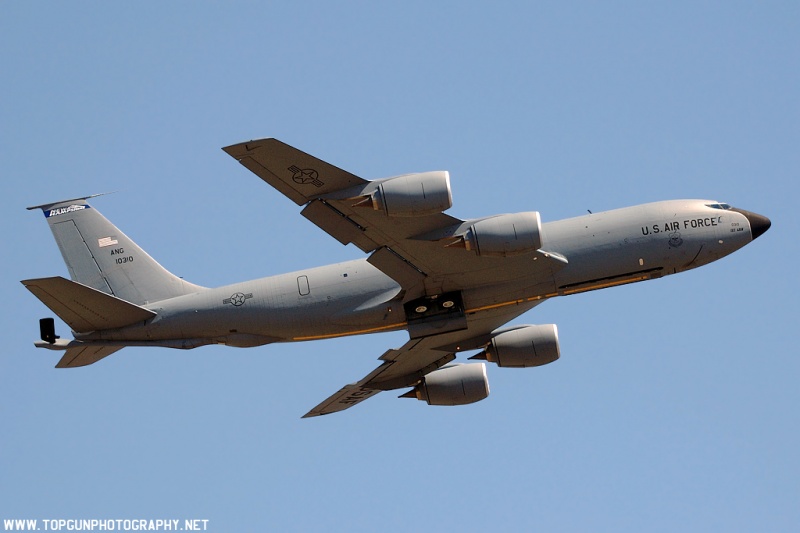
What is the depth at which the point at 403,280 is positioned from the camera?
4444cm

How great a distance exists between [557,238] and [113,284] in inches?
713

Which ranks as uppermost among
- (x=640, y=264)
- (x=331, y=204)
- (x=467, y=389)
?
(x=331, y=204)

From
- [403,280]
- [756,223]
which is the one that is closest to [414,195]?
[403,280]

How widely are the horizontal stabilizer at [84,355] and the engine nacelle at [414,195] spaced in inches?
543

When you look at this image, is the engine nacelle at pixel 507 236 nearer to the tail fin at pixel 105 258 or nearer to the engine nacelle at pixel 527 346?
the engine nacelle at pixel 527 346

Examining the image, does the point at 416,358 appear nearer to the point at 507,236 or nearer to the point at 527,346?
the point at 527,346

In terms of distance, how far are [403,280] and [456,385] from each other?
865 centimetres

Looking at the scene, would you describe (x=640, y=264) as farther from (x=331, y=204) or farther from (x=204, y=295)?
(x=204, y=295)

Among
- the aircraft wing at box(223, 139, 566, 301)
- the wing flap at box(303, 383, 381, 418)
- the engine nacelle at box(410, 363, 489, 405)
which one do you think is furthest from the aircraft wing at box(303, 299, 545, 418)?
the aircraft wing at box(223, 139, 566, 301)

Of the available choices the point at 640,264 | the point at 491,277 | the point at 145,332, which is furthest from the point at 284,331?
the point at 640,264

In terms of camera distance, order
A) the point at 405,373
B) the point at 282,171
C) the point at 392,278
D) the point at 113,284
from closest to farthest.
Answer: the point at 282,171 < the point at 392,278 < the point at 113,284 < the point at 405,373

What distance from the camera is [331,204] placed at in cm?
4081

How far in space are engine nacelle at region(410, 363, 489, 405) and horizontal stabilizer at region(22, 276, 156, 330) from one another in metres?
12.7

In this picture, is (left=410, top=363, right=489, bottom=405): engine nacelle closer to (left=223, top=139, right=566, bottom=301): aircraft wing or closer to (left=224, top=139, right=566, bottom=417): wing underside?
(left=224, top=139, right=566, bottom=417): wing underside
